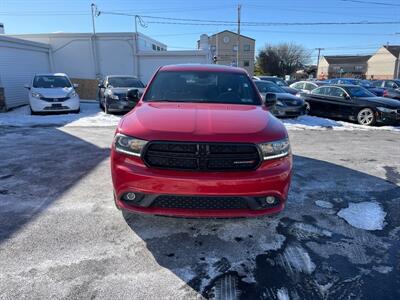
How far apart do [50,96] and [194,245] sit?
1037cm

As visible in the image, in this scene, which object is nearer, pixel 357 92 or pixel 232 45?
pixel 357 92

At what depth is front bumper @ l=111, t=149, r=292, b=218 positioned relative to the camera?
9.05 ft

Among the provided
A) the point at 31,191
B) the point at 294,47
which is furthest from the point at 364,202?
the point at 294,47

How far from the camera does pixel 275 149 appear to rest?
299 cm

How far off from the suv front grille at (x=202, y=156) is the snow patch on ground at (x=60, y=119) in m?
7.71

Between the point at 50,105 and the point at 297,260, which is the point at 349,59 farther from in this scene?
the point at 297,260

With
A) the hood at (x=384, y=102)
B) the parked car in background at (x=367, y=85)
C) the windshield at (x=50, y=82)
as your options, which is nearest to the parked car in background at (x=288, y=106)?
the hood at (x=384, y=102)

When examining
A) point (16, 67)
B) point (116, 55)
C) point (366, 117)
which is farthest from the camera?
point (116, 55)

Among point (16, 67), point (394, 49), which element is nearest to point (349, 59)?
point (394, 49)

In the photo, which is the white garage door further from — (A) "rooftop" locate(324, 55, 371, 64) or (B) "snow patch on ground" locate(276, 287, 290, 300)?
(A) "rooftop" locate(324, 55, 371, 64)

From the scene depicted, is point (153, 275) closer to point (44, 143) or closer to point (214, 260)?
point (214, 260)

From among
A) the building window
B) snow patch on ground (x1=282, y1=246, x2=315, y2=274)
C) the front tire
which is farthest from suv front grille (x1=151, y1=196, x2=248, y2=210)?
the building window

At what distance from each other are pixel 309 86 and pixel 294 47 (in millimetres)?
51372

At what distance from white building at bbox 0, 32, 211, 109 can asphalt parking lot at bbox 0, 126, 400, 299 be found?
14020 millimetres
